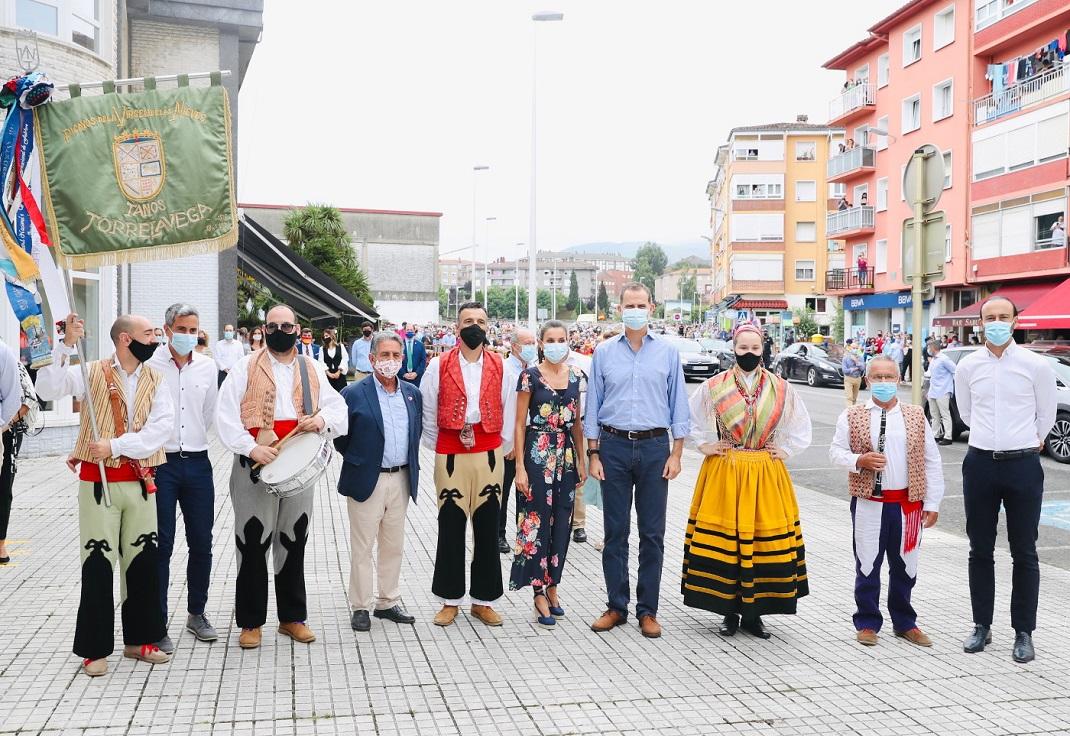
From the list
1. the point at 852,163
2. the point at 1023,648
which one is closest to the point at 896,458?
the point at 1023,648

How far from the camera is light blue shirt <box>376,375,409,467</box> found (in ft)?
20.4

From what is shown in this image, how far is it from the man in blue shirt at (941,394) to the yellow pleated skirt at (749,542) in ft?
36.9

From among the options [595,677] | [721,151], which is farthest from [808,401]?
[721,151]

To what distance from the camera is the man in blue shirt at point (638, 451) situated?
20.3ft

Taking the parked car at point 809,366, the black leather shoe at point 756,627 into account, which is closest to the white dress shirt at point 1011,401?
the black leather shoe at point 756,627

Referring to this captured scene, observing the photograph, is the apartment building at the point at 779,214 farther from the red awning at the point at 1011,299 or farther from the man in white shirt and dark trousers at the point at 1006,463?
the man in white shirt and dark trousers at the point at 1006,463

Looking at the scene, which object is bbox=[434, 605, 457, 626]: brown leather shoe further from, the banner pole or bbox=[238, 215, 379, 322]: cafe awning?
bbox=[238, 215, 379, 322]: cafe awning

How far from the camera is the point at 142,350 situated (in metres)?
5.48

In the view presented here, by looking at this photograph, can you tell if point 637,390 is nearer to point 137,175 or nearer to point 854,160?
point 137,175

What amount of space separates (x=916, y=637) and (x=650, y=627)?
157cm

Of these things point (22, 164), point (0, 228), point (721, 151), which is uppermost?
point (721, 151)

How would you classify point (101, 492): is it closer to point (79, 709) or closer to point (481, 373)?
point (79, 709)

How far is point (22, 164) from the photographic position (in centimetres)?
539

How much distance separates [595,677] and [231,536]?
462cm
